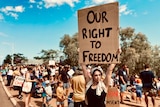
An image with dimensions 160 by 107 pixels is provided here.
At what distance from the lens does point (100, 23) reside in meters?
4.91

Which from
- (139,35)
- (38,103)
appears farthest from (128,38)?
(38,103)

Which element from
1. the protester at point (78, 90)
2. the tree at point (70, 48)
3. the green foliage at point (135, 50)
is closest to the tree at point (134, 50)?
the green foliage at point (135, 50)

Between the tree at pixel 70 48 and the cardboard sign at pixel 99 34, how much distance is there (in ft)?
182

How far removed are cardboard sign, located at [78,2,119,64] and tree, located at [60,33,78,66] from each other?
55416mm

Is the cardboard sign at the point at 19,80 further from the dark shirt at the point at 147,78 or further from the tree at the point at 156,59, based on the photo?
the tree at the point at 156,59

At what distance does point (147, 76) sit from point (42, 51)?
93479 mm

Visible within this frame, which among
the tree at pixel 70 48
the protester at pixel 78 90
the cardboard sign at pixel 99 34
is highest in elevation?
the tree at pixel 70 48

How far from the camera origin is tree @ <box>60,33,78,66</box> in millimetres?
61469

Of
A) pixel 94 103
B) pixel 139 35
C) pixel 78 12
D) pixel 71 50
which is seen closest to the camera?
pixel 94 103

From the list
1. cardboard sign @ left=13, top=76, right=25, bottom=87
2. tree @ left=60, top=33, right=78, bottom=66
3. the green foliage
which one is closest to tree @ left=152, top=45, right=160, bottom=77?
the green foliage

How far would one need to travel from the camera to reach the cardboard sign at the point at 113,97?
5.01 metres

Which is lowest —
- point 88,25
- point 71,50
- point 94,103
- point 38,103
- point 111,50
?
point 38,103

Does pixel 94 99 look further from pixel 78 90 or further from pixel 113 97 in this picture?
pixel 78 90

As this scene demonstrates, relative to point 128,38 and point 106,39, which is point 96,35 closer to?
point 106,39
